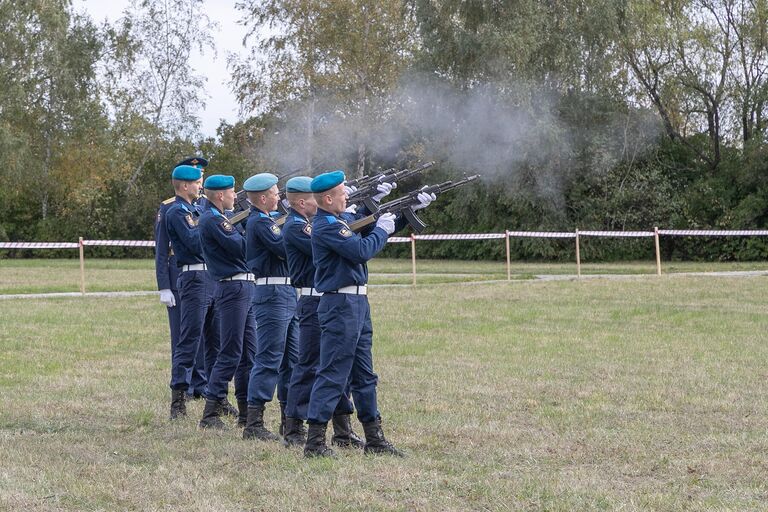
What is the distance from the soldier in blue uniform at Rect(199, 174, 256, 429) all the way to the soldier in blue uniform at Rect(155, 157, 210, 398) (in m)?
0.82

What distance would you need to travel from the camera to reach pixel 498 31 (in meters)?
35.3

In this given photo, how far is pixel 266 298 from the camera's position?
26.5 feet

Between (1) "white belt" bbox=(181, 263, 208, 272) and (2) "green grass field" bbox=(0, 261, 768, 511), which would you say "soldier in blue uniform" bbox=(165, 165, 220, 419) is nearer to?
(1) "white belt" bbox=(181, 263, 208, 272)

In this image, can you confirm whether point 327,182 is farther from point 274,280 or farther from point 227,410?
point 227,410

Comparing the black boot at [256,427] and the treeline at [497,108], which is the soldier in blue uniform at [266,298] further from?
the treeline at [497,108]

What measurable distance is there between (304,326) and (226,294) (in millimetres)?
1301

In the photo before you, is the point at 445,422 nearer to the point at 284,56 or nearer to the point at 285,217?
the point at 285,217

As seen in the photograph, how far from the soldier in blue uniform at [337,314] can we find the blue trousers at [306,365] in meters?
0.31

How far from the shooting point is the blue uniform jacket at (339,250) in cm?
700

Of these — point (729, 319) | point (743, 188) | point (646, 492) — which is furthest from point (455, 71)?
point (646, 492)

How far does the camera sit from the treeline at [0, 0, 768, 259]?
36094 millimetres

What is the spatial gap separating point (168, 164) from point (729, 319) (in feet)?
120

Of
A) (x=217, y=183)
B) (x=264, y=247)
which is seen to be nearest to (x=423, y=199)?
(x=264, y=247)

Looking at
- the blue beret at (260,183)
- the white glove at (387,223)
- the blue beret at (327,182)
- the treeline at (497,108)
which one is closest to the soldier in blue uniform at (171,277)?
the blue beret at (260,183)
